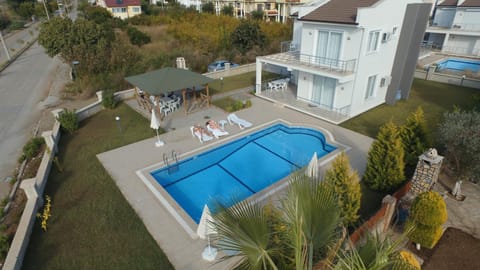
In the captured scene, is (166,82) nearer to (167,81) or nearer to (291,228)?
(167,81)

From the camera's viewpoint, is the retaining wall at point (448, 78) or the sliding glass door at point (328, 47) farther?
the retaining wall at point (448, 78)

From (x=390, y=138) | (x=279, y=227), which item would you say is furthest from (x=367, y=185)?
(x=279, y=227)

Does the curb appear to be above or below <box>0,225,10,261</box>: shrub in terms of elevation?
above

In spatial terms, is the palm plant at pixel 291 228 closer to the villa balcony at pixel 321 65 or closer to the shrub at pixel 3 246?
the shrub at pixel 3 246

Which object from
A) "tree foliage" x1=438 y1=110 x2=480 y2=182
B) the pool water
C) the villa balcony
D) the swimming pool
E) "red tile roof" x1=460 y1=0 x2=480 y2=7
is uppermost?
"red tile roof" x1=460 y1=0 x2=480 y2=7

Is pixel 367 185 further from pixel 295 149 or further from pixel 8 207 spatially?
pixel 8 207

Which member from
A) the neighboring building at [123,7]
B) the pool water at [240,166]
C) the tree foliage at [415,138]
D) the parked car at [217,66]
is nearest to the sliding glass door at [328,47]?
the pool water at [240,166]

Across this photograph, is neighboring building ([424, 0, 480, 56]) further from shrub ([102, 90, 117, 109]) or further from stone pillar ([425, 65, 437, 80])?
shrub ([102, 90, 117, 109])

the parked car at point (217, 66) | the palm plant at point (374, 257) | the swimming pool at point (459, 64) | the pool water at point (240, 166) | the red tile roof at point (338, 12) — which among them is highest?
the red tile roof at point (338, 12)

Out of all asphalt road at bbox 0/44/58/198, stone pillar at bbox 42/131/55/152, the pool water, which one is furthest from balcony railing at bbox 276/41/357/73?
asphalt road at bbox 0/44/58/198
